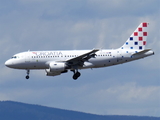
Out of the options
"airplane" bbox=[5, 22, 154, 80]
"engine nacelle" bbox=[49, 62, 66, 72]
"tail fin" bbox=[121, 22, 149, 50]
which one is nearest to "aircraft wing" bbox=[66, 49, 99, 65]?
"airplane" bbox=[5, 22, 154, 80]

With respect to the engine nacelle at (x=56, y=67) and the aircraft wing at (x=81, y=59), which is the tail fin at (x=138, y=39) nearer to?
the aircraft wing at (x=81, y=59)

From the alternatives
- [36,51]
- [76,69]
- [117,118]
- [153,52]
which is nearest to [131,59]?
[153,52]

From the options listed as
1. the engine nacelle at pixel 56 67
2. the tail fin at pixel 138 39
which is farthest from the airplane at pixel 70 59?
the tail fin at pixel 138 39

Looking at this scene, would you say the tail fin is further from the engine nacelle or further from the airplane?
the engine nacelle

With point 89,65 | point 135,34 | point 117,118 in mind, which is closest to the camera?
point 89,65

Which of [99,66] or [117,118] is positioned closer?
[99,66]

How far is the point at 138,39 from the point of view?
102 metres

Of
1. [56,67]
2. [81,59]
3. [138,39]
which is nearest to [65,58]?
[56,67]

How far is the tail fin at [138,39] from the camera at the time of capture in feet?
327

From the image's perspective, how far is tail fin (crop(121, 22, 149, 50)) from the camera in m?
99.6

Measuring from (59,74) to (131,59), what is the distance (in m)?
14.2

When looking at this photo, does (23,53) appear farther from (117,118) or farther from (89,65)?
(117,118)

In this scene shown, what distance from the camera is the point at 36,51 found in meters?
95.8

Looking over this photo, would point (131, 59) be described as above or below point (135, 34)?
below
